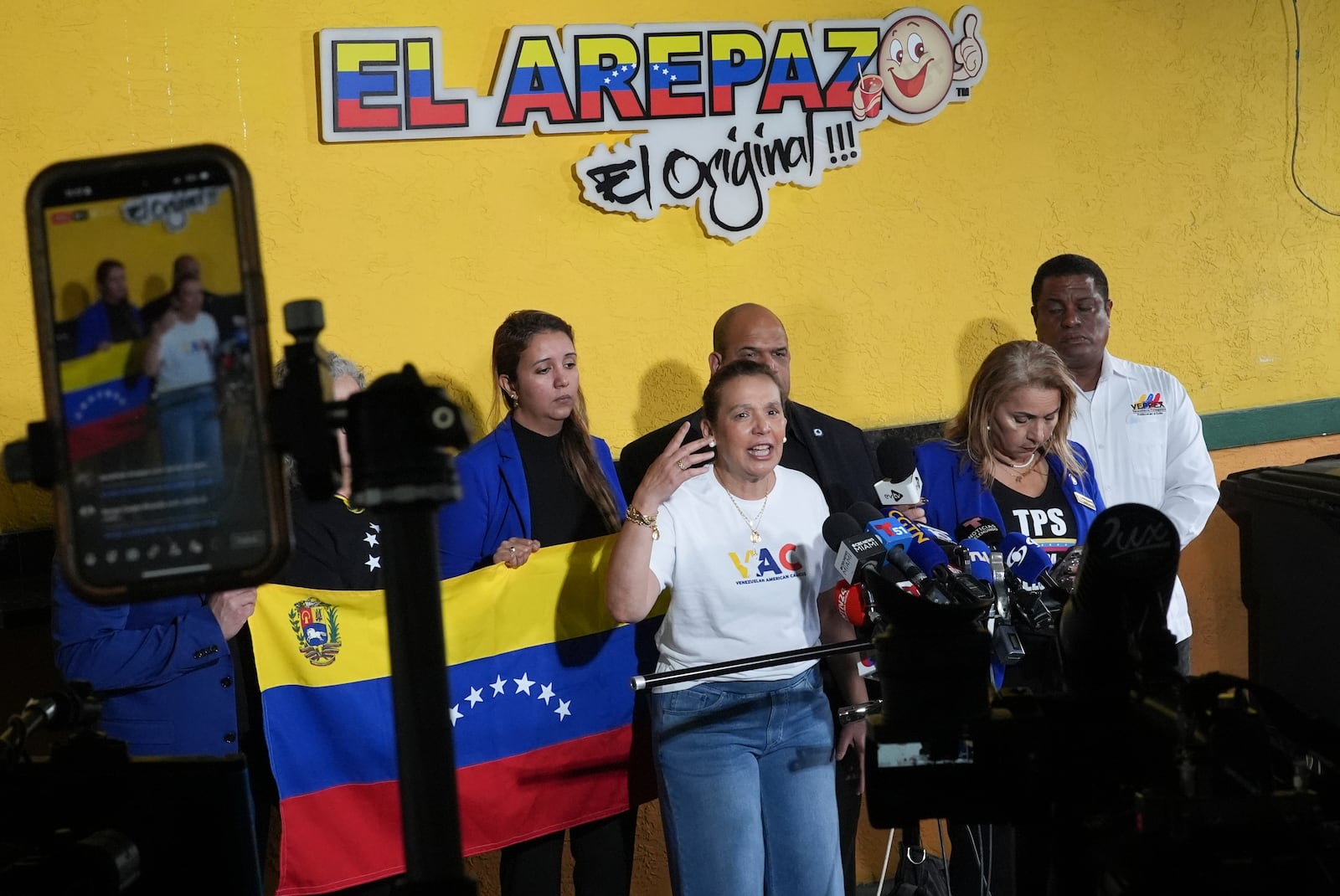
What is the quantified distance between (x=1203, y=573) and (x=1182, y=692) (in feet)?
12.9

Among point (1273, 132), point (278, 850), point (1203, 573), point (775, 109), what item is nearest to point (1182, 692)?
point (278, 850)

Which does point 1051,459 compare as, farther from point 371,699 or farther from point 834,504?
point 371,699

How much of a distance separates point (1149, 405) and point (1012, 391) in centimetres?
74

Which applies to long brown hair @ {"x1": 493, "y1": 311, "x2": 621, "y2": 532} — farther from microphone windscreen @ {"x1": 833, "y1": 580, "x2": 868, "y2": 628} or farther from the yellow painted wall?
microphone windscreen @ {"x1": 833, "y1": 580, "x2": 868, "y2": 628}

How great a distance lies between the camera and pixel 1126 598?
145cm

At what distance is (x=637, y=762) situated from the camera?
3625 mm

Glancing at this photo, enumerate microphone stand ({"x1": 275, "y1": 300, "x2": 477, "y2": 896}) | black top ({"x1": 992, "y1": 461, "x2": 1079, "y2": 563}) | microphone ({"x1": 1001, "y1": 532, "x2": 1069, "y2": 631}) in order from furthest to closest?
black top ({"x1": 992, "y1": 461, "x2": 1079, "y2": 563}), microphone ({"x1": 1001, "y1": 532, "x2": 1069, "y2": 631}), microphone stand ({"x1": 275, "y1": 300, "x2": 477, "y2": 896})

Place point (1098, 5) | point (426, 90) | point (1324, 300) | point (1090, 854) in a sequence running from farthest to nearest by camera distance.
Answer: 1. point (1324, 300)
2. point (1098, 5)
3. point (426, 90)
4. point (1090, 854)

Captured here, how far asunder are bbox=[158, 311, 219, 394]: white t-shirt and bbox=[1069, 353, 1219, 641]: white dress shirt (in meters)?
3.28

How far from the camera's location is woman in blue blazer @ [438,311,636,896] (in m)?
3.47

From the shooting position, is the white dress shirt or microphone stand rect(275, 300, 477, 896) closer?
microphone stand rect(275, 300, 477, 896)

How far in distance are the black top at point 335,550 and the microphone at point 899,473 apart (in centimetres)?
135

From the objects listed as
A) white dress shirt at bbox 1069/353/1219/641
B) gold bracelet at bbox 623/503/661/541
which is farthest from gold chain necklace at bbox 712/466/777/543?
white dress shirt at bbox 1069/353/1219/641

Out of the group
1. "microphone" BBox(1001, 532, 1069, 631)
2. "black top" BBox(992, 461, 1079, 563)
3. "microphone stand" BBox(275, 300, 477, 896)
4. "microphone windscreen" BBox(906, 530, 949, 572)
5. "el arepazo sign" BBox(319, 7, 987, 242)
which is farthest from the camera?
"el arepazo sign" BBox(319, 7, 987, 242)
